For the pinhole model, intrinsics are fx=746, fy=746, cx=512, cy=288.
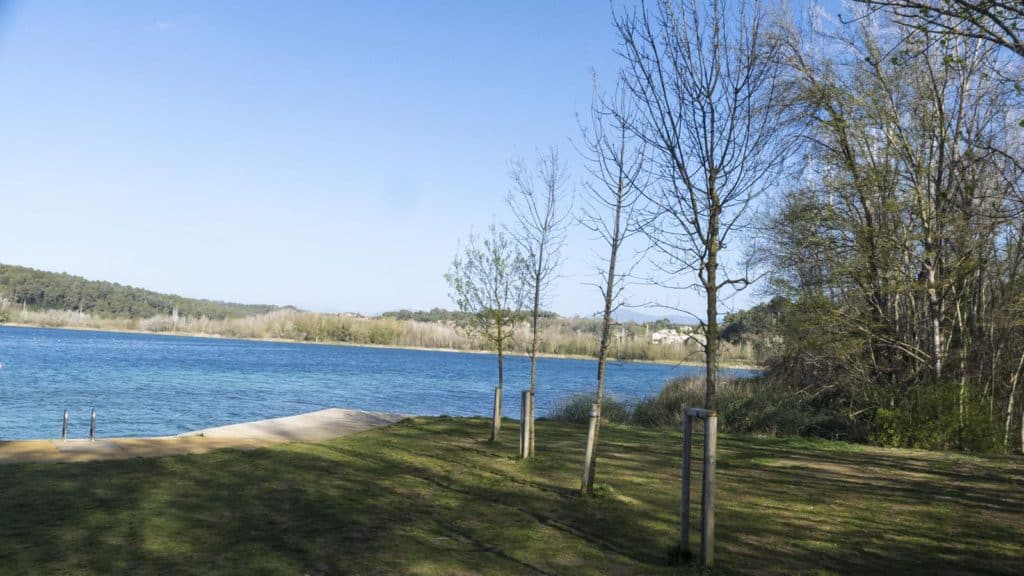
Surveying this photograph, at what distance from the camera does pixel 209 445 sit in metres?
10.8

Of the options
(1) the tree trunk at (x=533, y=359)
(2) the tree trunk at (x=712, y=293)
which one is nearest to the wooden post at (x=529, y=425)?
(1) the tree trunk at (x=533, y=359)

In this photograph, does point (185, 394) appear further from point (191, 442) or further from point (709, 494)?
point (709, 494)

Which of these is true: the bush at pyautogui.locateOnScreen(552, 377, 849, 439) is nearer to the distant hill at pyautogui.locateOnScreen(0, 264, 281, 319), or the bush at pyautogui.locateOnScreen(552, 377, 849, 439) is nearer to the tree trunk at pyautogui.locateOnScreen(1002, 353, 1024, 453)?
the tree trunk at pyautogui.locateOnScreen(1002, 353, 1024, 453)

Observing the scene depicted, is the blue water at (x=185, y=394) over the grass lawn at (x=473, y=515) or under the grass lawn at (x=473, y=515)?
under

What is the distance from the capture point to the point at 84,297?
433ft

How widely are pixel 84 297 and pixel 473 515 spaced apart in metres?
146

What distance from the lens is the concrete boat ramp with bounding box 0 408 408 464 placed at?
9.55 meters

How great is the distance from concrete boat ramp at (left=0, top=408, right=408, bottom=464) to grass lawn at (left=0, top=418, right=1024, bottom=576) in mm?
613

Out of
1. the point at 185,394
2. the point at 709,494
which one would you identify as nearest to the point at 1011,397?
the point at 709,494

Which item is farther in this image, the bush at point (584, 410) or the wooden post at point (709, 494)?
the bush at point (584, 410)

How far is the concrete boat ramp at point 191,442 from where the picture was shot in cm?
955

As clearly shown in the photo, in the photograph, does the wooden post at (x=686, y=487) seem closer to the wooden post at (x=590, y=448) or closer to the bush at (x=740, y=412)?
the wooden post at (x=590, y=448)

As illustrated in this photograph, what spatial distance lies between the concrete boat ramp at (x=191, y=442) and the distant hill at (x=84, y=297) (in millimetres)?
131600

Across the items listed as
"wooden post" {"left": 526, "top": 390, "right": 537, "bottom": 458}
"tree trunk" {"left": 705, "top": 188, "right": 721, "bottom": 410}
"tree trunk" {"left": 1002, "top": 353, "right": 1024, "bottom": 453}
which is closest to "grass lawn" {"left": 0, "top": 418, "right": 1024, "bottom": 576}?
"wooden post" {"left": 526, "top": 390, "right": 537, "bottom": 458}
